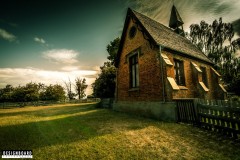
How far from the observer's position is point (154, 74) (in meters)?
8.70

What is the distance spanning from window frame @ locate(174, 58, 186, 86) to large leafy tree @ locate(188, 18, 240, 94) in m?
20.0

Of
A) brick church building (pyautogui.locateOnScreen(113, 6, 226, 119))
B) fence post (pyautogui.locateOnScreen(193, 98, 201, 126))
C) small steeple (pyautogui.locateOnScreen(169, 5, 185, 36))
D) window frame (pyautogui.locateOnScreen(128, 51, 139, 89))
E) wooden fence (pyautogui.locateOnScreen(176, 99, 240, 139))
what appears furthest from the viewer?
small steeple (pyautogui.locateOnScreen(169, 5, 185, 36))

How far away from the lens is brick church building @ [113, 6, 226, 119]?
317 inches

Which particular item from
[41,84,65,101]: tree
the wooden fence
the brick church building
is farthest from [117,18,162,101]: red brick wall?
[41,84,65,101]: tree

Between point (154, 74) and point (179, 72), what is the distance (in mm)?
2957

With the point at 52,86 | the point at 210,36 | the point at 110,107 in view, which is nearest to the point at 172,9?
the point at 210,36

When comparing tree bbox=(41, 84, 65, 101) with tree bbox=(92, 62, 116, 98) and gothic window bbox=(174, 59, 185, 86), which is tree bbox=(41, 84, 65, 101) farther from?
gothic window bbox=(174, 59, 185, 86)

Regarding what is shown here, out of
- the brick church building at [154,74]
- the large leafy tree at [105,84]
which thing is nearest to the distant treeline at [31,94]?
the large leafy tree at [105,84]

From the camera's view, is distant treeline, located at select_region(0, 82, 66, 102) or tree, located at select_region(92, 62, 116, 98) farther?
distant treeline, located at select_region(0, 82, 66, 102)

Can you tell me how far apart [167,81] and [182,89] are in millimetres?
2118

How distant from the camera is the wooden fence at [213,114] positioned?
4617mm

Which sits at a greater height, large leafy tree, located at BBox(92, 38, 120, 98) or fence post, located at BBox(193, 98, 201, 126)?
large leafy tree, located at BBox(92, 38, 120, 98)

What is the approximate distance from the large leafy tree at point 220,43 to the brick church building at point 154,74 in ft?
51.4

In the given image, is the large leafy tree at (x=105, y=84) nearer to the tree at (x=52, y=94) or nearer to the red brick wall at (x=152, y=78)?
the red brick wall at (x=152, y=78)
